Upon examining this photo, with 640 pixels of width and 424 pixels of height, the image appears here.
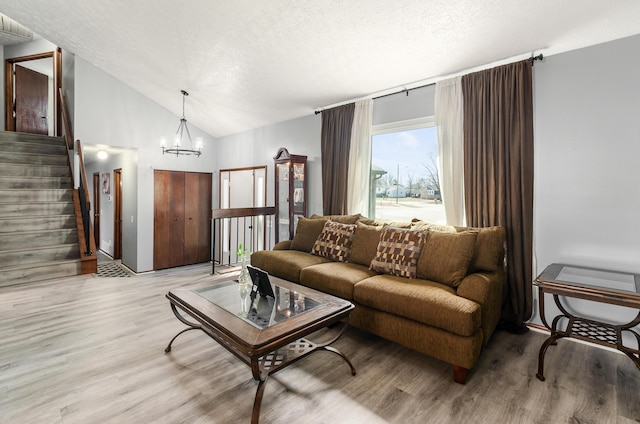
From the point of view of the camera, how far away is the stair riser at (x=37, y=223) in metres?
4.09

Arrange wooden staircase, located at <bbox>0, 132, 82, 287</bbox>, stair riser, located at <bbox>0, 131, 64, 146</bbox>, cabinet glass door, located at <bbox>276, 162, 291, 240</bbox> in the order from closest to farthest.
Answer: wooden staircase, located at <bbox>0, 132, 82, 287</bbox> → cabinet glass door, located at <bbox>276, 162, 291, 240</bbox> → stair riser, located at <bbox>0, 131, 64, 146</bbox>

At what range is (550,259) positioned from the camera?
9.23ft

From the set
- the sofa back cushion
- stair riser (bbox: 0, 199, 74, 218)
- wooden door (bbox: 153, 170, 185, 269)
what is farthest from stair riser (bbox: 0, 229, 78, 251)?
the sofa back cushion

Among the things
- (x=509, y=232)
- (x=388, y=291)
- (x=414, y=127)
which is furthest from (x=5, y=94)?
(x=509, y=232)

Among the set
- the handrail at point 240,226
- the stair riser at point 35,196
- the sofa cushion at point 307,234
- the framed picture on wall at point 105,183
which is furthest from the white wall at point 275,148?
the framed picture on wall at point 105,183

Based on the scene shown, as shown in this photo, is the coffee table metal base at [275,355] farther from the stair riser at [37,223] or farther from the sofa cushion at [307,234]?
the stair riser at [37,223]

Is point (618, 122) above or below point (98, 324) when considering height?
above

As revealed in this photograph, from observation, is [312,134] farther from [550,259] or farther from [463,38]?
[550,259]

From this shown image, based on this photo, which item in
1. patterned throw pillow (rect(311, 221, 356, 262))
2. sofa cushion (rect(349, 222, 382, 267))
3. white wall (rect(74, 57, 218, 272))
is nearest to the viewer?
sofa cushion (rect(349, 222, 382, 267))

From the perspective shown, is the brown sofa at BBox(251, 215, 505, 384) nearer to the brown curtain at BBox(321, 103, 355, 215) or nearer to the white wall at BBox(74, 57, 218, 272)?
the brown curtain at BBox(321, 103, 355, 215)

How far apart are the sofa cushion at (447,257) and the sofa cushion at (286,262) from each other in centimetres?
119

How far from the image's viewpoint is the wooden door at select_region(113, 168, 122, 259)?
670 centimetres

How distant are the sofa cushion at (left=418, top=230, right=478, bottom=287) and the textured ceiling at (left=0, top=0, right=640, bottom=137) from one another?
1.73 m

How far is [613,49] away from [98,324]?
5.24 metres
